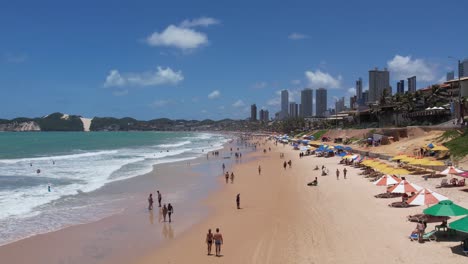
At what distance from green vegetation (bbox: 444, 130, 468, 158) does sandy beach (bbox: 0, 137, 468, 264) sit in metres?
6.80

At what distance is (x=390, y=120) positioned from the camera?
6525cm

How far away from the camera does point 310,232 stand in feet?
53.3

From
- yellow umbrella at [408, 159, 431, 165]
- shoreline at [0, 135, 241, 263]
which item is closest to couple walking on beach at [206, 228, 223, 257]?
shoreline at [0, 135, 241, 263]

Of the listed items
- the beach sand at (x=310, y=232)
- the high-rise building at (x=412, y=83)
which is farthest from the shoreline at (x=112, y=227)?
the high-rise building at (x=412, y=83)

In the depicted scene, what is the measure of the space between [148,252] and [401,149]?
31.9 metres

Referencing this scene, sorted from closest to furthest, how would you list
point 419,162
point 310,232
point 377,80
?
point 310,232 < point 419,162 < point 377,80

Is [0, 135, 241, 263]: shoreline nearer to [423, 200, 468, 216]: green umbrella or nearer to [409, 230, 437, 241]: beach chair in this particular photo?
[409, 230, 437, 241]: beach chair

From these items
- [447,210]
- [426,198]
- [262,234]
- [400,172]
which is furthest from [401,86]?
[447,210]

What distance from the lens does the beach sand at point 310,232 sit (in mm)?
12977

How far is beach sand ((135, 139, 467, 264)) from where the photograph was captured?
12977mm

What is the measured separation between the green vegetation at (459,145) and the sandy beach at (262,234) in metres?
6.80

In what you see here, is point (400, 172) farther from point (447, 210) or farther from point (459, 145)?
point (447, 210)

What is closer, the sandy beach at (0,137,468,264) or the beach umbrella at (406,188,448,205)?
the sandy beach at (0,137,468,264)

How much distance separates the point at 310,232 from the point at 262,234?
181 centimetres
